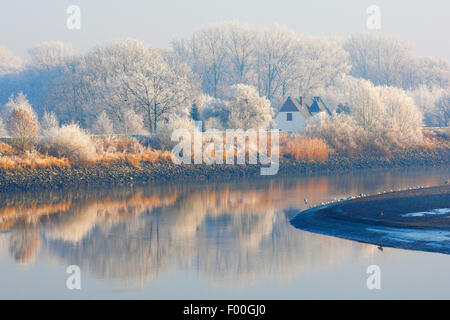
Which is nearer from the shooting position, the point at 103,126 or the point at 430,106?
the point at 103,126

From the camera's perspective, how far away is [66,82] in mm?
80062

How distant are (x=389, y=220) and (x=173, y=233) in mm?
9046

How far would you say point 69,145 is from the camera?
49.7m

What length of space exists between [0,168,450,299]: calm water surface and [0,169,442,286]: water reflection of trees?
0.16 feet

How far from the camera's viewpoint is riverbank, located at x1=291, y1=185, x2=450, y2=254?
82.9 feet

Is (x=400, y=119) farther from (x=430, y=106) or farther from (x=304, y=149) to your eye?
(x=430, y=106)

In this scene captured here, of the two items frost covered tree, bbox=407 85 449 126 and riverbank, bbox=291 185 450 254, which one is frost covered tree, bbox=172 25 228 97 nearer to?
frost covered tree, bbox=407 85 449 126

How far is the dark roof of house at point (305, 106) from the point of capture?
8381 cm

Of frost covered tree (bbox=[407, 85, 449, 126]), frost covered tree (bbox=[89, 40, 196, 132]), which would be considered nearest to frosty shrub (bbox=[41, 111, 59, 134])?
frost covered tree (bbox=[89, 40, 196, 132])

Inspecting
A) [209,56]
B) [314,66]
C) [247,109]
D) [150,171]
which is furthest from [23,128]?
[314,66]

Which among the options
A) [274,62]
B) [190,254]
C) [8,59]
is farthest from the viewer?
[8,59]

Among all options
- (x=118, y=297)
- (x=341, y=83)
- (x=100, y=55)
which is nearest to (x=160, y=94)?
(x=100, y=55)

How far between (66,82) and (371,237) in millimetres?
59984

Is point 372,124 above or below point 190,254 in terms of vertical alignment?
above
